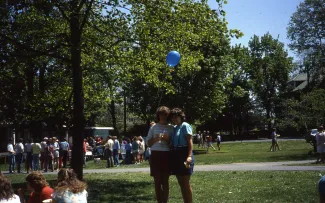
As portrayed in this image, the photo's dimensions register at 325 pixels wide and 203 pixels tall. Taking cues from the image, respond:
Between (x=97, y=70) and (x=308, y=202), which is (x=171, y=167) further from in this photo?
(x=97, y=70)

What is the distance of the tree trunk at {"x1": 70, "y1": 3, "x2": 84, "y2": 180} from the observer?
44.3 ft

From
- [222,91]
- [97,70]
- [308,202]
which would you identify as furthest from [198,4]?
[222,91]

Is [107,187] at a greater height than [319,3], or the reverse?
[319,3]

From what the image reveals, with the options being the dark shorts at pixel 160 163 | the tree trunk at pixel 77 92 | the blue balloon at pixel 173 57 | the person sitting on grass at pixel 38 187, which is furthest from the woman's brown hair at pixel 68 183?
the blue balloon at pixel 173 57

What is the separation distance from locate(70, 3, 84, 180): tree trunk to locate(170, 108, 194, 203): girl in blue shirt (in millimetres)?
5951

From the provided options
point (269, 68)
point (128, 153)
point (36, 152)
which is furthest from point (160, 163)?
point (269, 68)

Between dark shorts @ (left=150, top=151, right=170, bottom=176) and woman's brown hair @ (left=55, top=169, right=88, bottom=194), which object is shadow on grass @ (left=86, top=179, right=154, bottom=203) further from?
woman's brown hair @ (left=55, top=169, right=88, bottom=194)

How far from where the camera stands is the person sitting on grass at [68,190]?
234 inches

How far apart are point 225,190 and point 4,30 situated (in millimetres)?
8467

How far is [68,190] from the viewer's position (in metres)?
5.99

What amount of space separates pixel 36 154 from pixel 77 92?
12.7 meters

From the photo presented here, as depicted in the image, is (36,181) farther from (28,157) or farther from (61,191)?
(28,157)

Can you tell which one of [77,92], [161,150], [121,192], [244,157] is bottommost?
[121,192]

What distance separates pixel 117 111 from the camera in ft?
276
